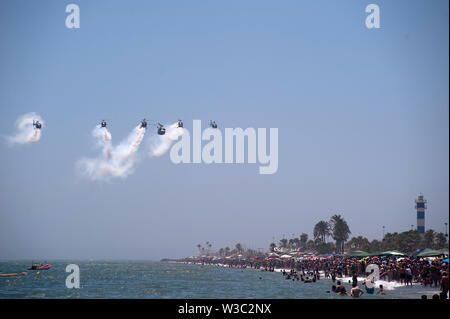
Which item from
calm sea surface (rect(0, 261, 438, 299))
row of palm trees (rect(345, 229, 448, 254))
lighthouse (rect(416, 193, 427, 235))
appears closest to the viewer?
calm sea surface (rect(0, 261, 438, 299))

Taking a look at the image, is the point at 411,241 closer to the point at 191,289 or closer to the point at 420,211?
the point at 420,211

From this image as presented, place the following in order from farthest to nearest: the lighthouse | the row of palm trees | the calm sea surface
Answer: the lighthouse
the row of palm trees
the calm sea surface

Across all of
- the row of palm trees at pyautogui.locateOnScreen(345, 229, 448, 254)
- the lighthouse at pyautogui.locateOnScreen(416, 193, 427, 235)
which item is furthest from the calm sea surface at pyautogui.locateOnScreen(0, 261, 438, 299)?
the lighthouse at pyautogui.locateOnScreen(416, 193, 427, 235)

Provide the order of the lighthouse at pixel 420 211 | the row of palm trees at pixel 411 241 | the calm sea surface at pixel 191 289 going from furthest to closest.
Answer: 1. the lighthouse at pixel 420 211
2. the row of palm trees at pixel 411 241
3. the calm sea surface at pixel 191 289

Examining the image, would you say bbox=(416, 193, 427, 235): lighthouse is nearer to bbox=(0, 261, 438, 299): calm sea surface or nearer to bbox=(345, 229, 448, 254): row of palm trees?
bbox=(345, 229, 448, 254): row of palm trees

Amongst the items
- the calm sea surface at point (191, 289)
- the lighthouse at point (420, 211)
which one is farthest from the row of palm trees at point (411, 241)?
the calm sea surface at point (191, 289)

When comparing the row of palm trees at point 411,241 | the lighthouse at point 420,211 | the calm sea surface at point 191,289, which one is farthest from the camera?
the lighthouse at point 420,211

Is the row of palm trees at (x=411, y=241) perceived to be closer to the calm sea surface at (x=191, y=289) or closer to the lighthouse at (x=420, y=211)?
the lighthouse at (x=420, y=211)

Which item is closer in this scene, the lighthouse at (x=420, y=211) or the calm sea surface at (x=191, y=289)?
the calm sea surface at (x=191, y=289)

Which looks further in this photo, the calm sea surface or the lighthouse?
the lighthouse

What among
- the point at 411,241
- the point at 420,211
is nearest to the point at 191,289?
the point at 411,241

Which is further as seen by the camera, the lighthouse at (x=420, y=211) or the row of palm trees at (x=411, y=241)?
the lighthouse at (x=420, y=211)

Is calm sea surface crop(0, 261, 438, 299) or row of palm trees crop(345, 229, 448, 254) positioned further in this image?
row of palm trees crop(345, 229, 448, 254)
